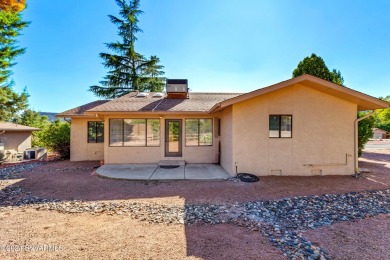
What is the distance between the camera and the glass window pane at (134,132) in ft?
30.5

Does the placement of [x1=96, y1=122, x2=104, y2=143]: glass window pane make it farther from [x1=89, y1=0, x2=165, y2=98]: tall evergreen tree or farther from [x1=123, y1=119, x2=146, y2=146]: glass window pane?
[x1=89, y1=0, x2=165, y2=98]: tall evergreen tree

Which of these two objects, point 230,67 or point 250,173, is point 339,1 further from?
point 250,173

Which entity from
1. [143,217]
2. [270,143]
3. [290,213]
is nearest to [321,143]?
[270,143]

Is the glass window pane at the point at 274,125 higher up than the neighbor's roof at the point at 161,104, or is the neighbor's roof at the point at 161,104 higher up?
the neighbor's roof at the point at 161,104

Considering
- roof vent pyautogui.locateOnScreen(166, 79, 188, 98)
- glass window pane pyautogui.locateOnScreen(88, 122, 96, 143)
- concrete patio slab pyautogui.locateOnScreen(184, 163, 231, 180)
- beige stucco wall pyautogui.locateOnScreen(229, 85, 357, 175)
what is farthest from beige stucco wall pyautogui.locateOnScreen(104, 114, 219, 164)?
glass window pane pyautogui.locateOnScreen(88, 122, 96, 143)

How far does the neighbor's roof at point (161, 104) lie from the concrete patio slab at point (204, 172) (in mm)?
2721

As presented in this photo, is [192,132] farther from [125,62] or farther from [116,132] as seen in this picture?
[125,62]

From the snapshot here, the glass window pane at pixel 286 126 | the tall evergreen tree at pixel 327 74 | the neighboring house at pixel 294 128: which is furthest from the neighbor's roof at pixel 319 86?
the tall evergreen tree at pixel 327 74

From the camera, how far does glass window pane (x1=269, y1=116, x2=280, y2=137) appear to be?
23.7 feet

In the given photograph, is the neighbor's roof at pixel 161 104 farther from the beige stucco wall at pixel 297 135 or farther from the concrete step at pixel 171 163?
the concrete step at pixel 171 163

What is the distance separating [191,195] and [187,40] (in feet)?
33.0

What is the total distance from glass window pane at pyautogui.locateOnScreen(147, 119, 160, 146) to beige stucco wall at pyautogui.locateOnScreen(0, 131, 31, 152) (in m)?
13.2

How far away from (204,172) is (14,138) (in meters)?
16.6

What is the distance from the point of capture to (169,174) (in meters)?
7.36
